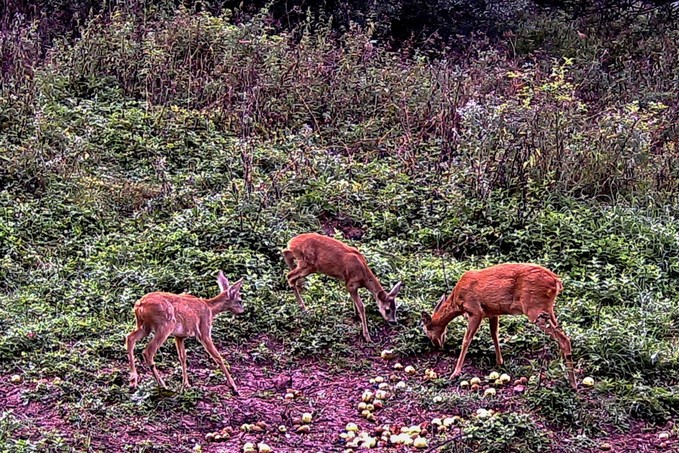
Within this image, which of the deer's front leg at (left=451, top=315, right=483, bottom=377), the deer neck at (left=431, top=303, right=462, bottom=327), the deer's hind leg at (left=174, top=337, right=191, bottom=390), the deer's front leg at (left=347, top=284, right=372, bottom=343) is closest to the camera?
the deer's hind leg at (left=174, top=337, right=191, bottom=390)

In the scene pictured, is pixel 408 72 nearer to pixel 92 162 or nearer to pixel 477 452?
pixel 92 162

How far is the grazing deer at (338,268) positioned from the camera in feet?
25.4

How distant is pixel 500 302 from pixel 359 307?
1328mm

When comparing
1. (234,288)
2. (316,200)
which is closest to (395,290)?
(234,288)

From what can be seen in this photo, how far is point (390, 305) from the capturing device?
7699 mm

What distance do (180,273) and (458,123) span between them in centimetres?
487

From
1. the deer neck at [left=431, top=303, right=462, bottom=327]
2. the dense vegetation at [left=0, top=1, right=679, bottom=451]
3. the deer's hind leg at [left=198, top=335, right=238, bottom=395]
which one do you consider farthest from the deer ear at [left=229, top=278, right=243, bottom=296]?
the deer neck at [left=431, top=303, right=462, bottom=327]

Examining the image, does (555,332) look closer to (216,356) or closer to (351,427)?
(351,427)

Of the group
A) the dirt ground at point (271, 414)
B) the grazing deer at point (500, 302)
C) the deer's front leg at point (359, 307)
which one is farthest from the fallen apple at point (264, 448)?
the deer's front leg at point (359, 307)

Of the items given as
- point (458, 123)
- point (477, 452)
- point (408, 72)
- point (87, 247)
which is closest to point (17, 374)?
point (87, 247)

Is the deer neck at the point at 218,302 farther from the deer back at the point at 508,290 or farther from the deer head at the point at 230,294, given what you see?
the deer back at the point at 508,290

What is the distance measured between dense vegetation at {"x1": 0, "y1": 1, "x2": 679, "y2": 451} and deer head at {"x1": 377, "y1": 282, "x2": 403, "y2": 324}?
0.46 feet

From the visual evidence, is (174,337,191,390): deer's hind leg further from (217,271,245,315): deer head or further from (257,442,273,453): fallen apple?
(257,442,273,453): fallen apple

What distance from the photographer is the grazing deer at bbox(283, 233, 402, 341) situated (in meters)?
7.75
